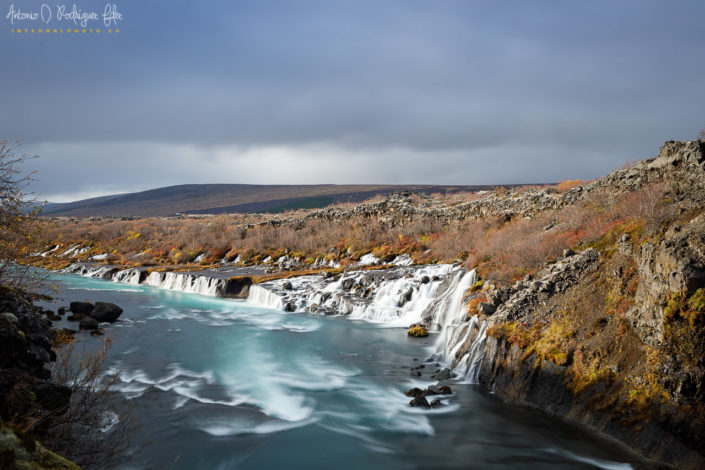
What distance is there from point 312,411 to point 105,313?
15.6 metres

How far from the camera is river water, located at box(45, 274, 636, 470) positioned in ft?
30.3

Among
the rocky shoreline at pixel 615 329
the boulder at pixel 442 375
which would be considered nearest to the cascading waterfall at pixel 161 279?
the rocky shoreline at pixel 615 329

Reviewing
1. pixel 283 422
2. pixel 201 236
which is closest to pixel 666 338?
pixel 283 422

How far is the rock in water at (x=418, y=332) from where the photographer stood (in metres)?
18.9

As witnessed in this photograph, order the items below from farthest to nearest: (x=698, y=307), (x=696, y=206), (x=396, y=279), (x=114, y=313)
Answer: (x=396, y=279) < (x=114, y=313) < (x=696, y=206) < (x=698, y=307)

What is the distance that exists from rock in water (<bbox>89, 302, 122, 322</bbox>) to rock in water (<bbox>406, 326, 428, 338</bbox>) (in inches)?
619

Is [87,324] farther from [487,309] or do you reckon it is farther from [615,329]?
[615,329]

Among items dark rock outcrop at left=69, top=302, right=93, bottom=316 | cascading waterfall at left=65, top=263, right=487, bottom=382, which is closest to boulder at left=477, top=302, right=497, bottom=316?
cascading waterfall at left=65, top=263, right=487, bottom=382

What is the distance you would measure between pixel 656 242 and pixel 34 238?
14.5 meters

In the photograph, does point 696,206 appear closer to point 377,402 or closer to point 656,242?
point 656,242

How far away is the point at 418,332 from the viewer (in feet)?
62.2

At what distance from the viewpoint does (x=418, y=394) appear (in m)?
12.1

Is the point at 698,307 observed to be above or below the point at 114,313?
above

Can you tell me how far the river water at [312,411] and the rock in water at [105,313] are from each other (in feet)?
6.39
